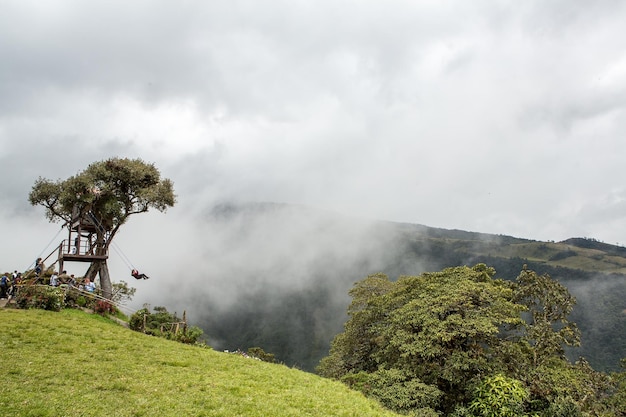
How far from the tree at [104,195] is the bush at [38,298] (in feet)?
29.2

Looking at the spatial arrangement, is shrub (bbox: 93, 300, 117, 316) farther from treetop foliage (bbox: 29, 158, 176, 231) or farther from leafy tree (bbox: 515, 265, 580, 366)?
leafy tree (bbox: 515, 265, 580, 366)

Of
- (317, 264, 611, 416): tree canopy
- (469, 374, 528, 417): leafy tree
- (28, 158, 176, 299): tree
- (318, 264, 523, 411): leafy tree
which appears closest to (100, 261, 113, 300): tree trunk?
(28, 158, 176, 299): tree

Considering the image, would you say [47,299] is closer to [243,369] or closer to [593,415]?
[243,369]

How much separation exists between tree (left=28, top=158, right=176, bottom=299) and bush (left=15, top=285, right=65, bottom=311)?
29.2 ft

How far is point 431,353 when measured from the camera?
114ft

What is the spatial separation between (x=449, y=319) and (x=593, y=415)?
19.7 metres

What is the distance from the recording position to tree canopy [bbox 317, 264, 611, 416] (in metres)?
32.0

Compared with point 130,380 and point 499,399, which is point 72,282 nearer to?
point 130,380

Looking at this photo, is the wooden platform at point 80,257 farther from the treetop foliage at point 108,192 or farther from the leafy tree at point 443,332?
the leafy tree at point 443,332

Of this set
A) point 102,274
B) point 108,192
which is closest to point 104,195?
point 108,192

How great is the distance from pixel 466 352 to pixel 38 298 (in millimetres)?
36802

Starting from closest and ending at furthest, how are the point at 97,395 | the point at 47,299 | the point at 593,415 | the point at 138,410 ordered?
the point at 138,410 → the point at 97,395 → the point at 47,299 → the point at 593,415

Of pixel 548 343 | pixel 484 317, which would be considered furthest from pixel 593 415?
pixel 484 317

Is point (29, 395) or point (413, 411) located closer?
point (29, 395)
